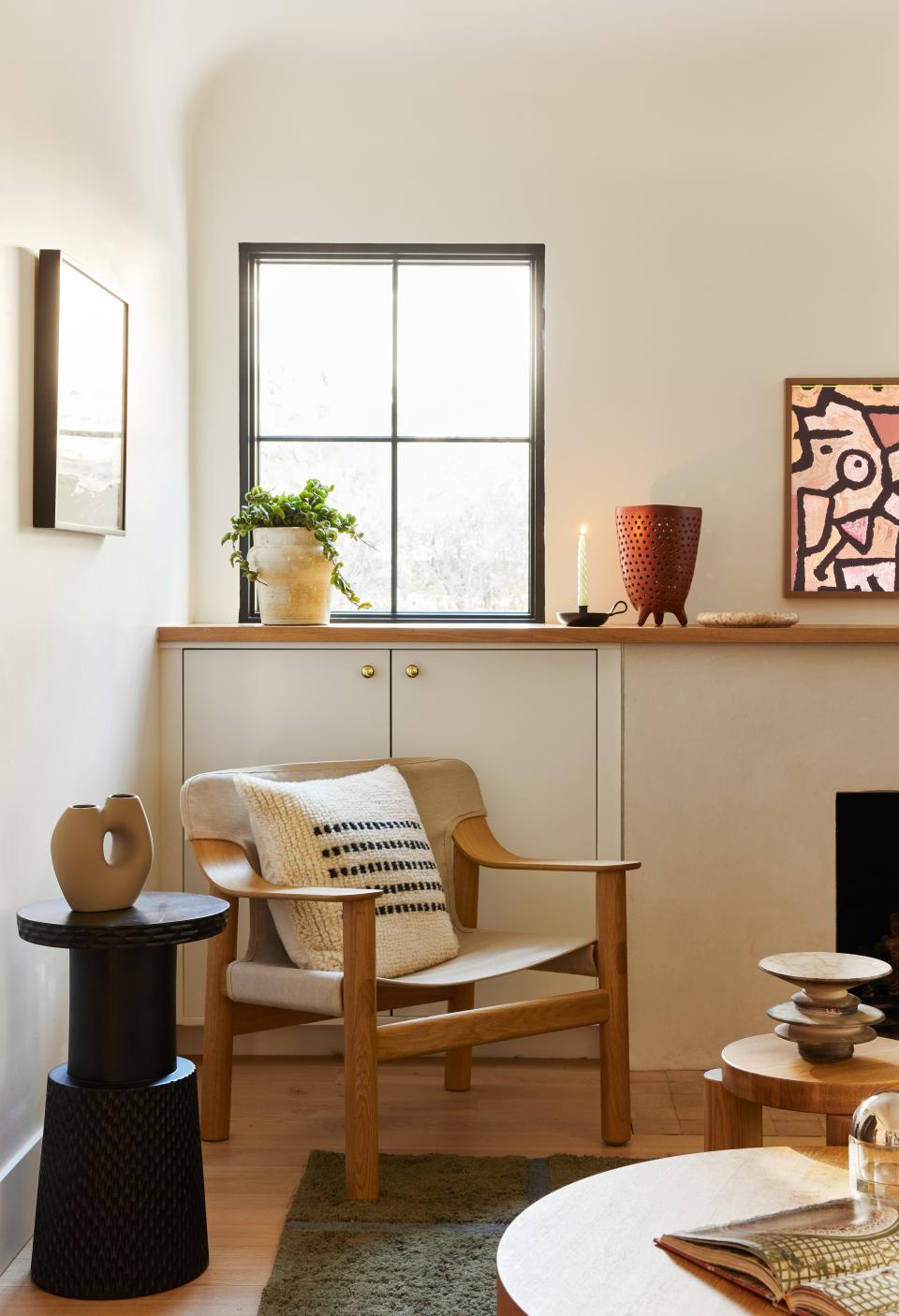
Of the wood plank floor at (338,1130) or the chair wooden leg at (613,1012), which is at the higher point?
the chair wooden leg at (613,1012)

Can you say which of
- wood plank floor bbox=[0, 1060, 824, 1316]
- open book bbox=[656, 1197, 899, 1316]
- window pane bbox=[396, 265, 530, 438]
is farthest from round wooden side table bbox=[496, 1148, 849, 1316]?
window pane bbox=[396, 265, 530, 438]

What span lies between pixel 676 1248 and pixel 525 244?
9.31 feet

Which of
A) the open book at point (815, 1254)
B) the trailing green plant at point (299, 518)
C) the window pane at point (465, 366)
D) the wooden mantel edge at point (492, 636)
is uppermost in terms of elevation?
the window pane at point (465, 366)

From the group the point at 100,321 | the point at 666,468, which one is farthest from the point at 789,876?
the point at 100,321

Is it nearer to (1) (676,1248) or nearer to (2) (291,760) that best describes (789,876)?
(2) (291,760)

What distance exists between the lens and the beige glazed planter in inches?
134

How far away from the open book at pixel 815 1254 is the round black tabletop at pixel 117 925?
97 centimetres

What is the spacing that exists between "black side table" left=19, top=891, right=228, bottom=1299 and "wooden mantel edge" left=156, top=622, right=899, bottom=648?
1.14 m

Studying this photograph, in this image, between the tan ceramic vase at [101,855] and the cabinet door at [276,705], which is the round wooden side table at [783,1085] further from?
the cabinet door at [276,705]

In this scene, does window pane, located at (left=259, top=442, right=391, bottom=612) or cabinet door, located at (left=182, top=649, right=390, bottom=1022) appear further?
window pane, located at (left=259, top=442, right=391, bottom=612)

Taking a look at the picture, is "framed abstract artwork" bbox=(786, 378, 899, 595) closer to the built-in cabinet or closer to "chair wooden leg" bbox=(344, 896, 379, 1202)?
the built-in cabinet

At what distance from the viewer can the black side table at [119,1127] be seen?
2145 millimetres

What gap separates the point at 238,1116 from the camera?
295 centimetres

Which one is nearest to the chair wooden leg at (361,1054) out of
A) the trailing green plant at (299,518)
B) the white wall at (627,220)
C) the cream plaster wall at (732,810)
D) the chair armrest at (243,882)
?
the chair armrest at (243,882)
